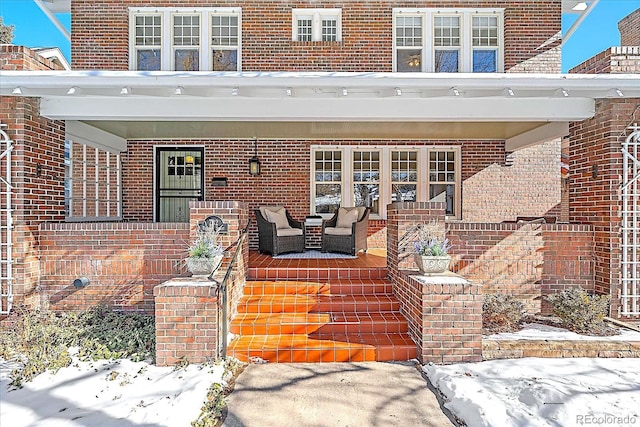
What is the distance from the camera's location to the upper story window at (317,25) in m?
8.85

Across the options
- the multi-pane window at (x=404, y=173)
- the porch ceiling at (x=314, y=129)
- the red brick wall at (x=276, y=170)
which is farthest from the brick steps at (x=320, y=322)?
the multi-pane window at (x=404, y=173)

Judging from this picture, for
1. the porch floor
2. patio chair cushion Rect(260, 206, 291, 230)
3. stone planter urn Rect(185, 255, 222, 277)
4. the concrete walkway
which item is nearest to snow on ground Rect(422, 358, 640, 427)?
the concrete walkway

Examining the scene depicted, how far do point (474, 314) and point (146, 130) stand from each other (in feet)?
21.6

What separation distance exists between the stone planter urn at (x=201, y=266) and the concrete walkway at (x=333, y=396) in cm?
120

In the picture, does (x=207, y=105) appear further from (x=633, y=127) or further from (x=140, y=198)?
(x=633, y=127)

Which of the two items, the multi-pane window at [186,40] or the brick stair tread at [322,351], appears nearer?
the brick stair tread at [322,351]

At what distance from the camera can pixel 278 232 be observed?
25.3 ft

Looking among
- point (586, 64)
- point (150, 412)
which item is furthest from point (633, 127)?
point (150, 412)

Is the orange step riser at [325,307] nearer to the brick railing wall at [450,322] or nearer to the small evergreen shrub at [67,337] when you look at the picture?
the brick railing wall at [450,322]

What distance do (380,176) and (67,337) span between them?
263 inches

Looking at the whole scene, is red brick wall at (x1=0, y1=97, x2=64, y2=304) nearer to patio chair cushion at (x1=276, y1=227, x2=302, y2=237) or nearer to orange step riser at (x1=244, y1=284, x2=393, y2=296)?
orange step riser at (x1=244, y1=284, x2=393, y2=296)

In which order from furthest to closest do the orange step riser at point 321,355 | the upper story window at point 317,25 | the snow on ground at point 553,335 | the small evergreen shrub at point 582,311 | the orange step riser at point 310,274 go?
the upper story window at point 317,25, the orange step riser at point 310,274, the small evergreen shrub at point 582,311, the snow on ground at point 553,335, the orange step riser at point 321,355

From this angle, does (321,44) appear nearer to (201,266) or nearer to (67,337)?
(201,266)

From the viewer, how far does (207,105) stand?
580cm
